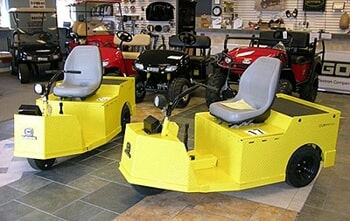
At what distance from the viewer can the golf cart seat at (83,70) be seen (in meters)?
4.23

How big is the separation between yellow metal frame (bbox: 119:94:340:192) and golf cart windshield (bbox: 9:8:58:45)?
661 cm

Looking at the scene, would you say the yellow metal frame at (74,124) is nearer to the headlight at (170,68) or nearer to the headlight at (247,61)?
the headlight at (170,68)

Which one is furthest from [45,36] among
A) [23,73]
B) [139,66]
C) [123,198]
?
[123,198]

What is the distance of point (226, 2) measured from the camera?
9.31 meters

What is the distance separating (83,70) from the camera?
4.39 m

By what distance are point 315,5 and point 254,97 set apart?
6040mm

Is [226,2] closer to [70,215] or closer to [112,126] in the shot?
[112,126]

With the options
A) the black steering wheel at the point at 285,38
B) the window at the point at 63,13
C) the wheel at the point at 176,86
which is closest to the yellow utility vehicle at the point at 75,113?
the wheel at the point at 176,86

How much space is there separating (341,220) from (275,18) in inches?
276

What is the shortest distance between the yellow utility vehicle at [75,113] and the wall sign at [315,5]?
5552mm

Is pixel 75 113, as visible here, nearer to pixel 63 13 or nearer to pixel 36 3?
pixel 36 3

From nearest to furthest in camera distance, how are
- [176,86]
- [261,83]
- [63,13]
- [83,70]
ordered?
[261,83], [83,70], [176,86], [63,13]

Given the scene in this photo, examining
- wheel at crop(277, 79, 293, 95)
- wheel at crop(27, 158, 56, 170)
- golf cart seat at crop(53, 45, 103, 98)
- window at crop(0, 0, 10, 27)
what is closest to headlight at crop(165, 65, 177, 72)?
wheel at crop(277, 79, 293, 95)

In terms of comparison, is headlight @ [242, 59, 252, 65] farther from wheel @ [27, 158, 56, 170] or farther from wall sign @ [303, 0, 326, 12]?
wall sign @ [303, 0, 326, 12]
